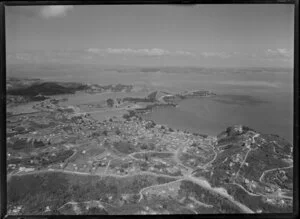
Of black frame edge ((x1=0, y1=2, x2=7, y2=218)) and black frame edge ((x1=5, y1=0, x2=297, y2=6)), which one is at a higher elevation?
black frame edge ((x1=5, y1=0, x2=297, y2=6))

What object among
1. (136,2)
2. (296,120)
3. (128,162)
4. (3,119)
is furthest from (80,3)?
(296,120)

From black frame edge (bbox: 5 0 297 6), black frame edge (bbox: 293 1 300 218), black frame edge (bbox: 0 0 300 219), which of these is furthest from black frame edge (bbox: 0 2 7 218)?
black frame edge (bbox: 293 1 300 218)

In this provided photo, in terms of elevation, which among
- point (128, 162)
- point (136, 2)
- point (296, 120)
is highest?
point (136, 2)

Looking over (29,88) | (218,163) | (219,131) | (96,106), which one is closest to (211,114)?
(219,131)

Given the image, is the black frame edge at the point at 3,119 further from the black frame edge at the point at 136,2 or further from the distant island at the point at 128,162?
the black frame edge at the point at 136,2

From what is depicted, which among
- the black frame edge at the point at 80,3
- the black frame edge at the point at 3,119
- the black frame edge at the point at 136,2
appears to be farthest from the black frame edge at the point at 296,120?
the black frame edge at the point at 3,119

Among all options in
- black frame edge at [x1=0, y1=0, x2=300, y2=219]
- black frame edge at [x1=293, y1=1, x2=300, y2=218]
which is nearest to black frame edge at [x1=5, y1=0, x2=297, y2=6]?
black frame edge at [x1=0, y1=0, x2=300, y2=219]

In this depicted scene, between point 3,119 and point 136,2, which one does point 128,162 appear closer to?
point 3,119

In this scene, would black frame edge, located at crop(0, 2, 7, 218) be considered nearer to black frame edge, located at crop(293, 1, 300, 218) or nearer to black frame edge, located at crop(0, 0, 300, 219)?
black frame edge, located at crop(0, 0, 300, 219)

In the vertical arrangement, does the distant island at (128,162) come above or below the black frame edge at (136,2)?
below

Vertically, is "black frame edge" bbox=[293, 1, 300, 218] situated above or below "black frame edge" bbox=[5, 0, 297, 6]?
below

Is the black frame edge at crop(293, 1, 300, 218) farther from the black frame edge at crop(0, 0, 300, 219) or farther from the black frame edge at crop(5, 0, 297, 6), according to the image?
the black frame edge at crop(5, 0, 297, 6)

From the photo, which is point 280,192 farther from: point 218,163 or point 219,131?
point 219,131
